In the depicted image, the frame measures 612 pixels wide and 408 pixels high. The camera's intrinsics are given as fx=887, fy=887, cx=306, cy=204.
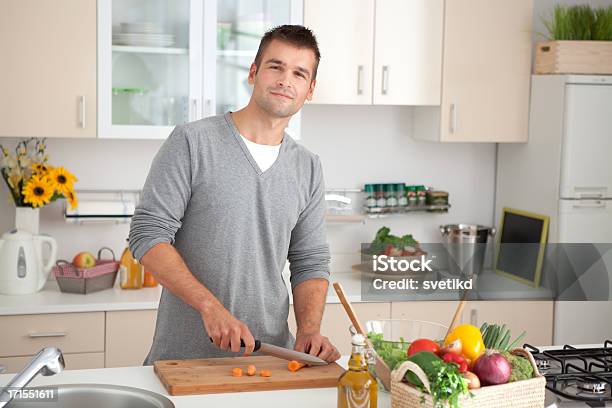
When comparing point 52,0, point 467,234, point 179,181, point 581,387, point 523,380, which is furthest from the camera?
point 467,234

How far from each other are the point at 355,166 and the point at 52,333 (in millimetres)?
1562

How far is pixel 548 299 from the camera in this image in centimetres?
378

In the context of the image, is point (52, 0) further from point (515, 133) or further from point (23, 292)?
point (515, 133)

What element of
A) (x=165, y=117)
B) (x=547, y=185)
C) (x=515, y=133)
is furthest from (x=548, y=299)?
(x=165, y=117)

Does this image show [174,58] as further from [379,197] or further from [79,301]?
[379,197]

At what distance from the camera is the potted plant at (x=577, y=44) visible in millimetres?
3730

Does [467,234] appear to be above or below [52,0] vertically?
below

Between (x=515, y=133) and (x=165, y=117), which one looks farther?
(x=515, y=133)

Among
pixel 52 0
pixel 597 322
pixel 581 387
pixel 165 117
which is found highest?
pixel 52 0

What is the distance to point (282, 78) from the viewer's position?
233 centimetres

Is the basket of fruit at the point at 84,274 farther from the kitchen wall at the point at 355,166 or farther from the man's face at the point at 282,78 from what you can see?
the man's face at the point at 282,78

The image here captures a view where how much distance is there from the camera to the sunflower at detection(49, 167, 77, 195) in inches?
136

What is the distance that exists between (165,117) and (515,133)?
152 centimetres

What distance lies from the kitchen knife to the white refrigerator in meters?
1.96
